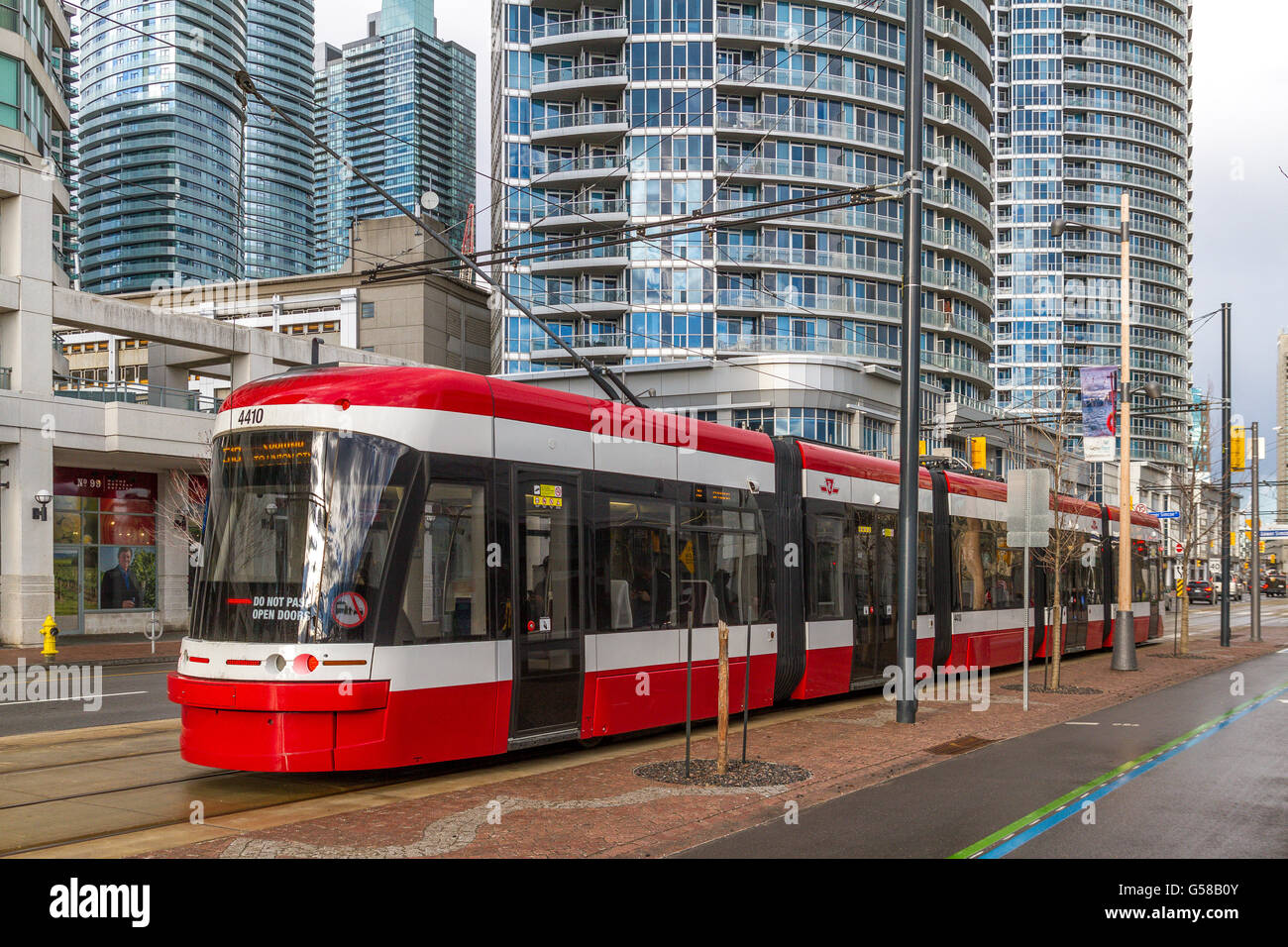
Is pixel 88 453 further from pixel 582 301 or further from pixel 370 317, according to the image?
pixel 370 317

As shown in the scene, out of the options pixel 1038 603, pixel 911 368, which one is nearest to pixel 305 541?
pixel 911 368

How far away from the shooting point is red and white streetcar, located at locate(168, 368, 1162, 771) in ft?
30.7

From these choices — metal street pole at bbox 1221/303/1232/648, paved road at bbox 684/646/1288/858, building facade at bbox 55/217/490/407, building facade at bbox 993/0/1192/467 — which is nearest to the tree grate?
paved road at bbox 684/646/1288/858

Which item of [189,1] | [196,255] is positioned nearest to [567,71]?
[196,255]

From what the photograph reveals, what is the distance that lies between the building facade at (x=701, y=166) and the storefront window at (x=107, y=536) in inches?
1306

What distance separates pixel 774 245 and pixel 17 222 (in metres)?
45.0

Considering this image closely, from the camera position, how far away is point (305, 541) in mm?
9516

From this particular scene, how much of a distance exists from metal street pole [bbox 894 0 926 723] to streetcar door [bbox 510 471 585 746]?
4.97 meters

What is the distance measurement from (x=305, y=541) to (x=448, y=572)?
1.27 meters

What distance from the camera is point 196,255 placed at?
14500 centimetres

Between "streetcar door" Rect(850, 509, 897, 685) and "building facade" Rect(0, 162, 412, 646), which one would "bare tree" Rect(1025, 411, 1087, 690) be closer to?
"streetcar door" Rect(850, 509, 897, 685)

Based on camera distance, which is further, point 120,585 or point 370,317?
point 370,317

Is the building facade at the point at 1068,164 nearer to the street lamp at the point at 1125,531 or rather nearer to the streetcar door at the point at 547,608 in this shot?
the street lamp at the point at 1125,531
